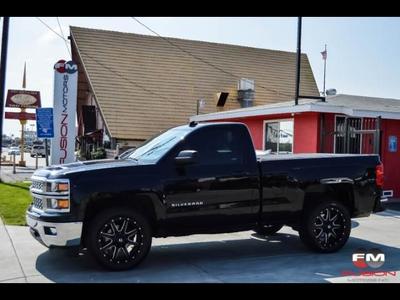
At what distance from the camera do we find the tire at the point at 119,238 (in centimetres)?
637

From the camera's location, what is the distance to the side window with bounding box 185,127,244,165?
712 cm

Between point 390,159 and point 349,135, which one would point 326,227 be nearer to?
point 349,135

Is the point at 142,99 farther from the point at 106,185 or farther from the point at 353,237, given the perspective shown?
the point at 106,185

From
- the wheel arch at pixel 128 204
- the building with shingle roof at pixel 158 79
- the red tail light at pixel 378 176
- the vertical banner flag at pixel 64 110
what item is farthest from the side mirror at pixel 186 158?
the building with shingle roof at pixel 158 79

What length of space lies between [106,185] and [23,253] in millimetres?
2085

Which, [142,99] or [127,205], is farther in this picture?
[142,99]

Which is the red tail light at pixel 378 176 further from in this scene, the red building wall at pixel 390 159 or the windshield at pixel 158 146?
the red building wall at pixel 390 159

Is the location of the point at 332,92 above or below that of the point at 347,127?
above

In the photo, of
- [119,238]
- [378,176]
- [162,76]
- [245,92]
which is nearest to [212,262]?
[119,238]

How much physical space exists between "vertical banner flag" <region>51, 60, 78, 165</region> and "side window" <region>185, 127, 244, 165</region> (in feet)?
23.0

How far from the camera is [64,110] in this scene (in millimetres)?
13336

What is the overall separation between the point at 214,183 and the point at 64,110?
24.6ft
